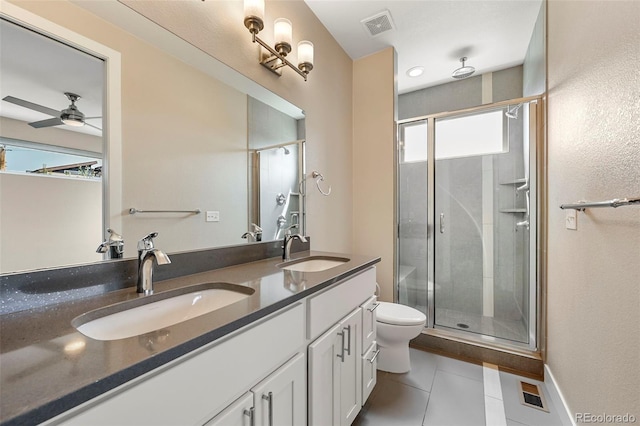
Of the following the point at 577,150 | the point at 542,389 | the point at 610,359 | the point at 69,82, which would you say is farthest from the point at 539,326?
the point at 69,82

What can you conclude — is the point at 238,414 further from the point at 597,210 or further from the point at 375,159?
the point at 375,159

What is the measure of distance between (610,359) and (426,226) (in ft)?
5.35

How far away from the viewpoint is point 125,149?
3.13 feet

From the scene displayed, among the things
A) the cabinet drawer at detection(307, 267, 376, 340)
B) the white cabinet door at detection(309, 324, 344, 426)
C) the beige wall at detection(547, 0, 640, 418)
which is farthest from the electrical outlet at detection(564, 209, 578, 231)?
the white cabinet door at detection(309, 324, 344, 426)

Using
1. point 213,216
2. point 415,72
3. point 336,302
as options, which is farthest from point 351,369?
point 415,72

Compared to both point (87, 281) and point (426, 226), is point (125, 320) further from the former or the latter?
point (426, 226)

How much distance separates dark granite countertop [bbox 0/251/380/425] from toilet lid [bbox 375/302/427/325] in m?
1.17

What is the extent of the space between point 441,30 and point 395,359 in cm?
257

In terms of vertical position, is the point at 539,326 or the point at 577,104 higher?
the point at 577,104

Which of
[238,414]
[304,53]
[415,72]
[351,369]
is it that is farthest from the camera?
[415,72]

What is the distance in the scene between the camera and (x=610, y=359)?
0.98 m

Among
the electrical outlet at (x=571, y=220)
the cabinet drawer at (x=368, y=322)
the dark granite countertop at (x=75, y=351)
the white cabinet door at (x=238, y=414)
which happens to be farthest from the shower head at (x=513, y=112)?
the white cabinet door at (x=238, y=414)

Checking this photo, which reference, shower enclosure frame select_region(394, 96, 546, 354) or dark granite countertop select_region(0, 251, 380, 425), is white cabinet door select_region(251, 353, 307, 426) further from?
shower enclosure frame select_region(394, 96, 546, 354)

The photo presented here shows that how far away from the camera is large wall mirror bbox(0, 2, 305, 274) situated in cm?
75
